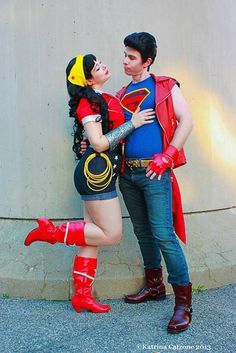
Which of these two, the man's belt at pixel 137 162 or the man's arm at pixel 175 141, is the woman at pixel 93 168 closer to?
the man's belt at pixel 137 162

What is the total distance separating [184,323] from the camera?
2.72 metres

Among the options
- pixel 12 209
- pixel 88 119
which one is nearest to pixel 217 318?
pixel 88 119

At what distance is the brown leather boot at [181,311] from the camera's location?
8.85ft

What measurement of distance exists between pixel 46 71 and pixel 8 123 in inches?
21.5

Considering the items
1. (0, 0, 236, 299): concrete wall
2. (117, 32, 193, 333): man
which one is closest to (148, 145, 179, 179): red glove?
(117, 32, 193, 333): man

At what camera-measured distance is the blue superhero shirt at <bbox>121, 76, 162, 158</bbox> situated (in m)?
2.92

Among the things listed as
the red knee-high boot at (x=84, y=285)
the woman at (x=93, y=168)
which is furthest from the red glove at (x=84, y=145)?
the red knee-high boot at (x=84, y=285)

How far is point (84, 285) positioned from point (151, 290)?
20.9 inches

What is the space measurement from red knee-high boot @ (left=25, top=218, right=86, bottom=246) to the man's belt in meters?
0.53

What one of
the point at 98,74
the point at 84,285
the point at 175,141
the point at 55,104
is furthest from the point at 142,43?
the point at 84,285

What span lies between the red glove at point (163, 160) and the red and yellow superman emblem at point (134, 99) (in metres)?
0.39

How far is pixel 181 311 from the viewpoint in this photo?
109 inches

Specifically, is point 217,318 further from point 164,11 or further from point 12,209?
point 164,11

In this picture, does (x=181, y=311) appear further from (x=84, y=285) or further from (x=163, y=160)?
(x=163, y=160)
